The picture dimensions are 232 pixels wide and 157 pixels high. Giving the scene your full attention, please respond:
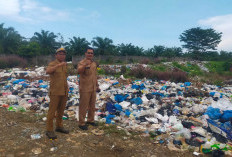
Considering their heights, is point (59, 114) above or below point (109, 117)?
above

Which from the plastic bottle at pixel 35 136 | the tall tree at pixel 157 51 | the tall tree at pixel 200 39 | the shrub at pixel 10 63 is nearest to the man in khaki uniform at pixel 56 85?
the plastic bottle at pixel 35 136

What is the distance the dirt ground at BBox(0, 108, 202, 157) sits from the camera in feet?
8.39

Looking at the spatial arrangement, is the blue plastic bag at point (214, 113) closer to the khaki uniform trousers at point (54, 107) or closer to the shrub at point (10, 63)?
the khaki uniform trousers at point (54, 107)

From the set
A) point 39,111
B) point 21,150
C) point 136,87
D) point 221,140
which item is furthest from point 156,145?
point 136,87

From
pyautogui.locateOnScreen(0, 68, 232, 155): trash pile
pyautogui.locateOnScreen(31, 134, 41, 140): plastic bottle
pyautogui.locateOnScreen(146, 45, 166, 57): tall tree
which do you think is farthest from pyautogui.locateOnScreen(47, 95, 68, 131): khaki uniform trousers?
pyautogui.locateOnScreen(146, 45, 166, 57): tall tree

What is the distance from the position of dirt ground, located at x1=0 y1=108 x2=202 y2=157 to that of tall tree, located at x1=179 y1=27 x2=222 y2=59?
97.1 ft

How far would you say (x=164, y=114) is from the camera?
4184mm

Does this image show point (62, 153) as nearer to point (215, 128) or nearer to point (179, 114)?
point (215, 128)

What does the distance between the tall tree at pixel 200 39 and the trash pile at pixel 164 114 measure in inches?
1062

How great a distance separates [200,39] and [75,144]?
3184cm

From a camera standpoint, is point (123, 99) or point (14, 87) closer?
point (123, 99)

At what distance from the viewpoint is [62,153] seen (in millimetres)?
2535

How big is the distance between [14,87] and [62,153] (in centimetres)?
475

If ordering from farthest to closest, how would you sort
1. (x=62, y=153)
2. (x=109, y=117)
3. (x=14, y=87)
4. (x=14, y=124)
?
(x=14, y=87)
(x=109, y=117)
(x=14, y=124)
(x=62, y=153)
